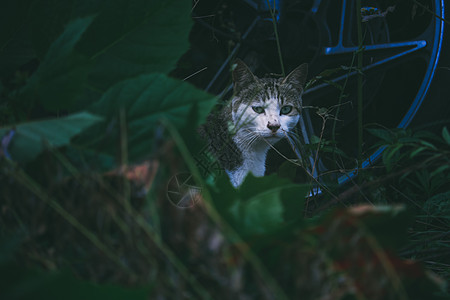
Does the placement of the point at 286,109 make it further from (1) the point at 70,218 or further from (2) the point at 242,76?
(1) the point at 70,218

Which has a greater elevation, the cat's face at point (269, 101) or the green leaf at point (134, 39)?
the green leaf at point (134, 39)

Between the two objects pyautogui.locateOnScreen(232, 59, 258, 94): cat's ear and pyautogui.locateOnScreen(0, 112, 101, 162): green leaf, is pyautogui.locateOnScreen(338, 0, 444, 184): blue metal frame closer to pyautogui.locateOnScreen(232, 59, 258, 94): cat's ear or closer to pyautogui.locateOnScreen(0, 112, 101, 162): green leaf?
pyautogui.locateOnScreen(232, 59, 258, 94): cat's ear

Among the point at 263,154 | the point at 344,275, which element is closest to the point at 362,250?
the point at 344,275

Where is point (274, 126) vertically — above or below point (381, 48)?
below

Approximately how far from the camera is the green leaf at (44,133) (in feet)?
0.71

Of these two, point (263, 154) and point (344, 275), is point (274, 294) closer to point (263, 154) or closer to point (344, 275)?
point (344, 275)

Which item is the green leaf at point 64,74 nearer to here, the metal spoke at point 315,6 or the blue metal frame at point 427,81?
the blue metal frame at point 427,81

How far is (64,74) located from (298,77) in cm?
181

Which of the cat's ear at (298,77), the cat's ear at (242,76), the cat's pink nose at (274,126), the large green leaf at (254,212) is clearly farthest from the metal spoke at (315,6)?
the large green leaf at (254,212)

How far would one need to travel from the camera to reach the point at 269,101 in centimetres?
193

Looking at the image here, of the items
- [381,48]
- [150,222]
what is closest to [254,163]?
[381,48]

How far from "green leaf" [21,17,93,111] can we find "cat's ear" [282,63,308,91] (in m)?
1.70

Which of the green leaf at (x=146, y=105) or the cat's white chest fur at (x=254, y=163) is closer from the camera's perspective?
the green leaf at (x=146, y=105)

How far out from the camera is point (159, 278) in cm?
18
